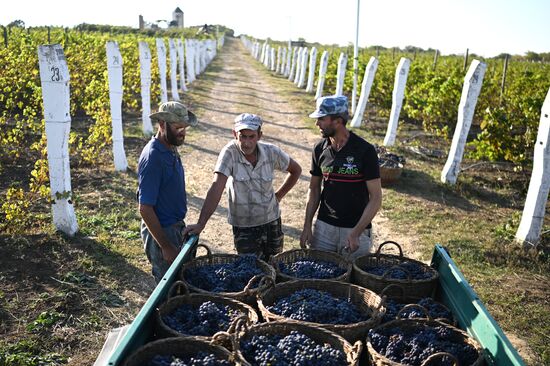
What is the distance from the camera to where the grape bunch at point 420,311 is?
306 centimetres

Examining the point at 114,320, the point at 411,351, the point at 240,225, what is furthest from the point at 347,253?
the point at 114,320

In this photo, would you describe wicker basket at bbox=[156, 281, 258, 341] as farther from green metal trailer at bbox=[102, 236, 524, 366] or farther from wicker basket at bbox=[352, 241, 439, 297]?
wicker basket at bbox=[352, 241, 439, 297]

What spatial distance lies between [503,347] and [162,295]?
1798 millimetres

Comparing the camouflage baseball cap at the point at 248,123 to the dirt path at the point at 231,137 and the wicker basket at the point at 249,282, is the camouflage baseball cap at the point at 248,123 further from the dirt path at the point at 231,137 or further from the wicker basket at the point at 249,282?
the dirt path at the point at 231,137

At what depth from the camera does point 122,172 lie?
9336 mm

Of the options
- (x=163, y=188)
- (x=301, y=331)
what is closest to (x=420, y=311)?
(x=301, y=331)

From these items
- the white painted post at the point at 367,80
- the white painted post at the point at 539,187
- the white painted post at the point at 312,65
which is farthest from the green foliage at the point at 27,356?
the white painted post at the point at 312,65

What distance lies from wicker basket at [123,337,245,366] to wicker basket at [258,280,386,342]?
430 millimetres

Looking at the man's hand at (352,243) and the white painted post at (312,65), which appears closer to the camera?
the man's hand at (352,243)

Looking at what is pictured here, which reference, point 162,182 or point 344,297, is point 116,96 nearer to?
point 162,182

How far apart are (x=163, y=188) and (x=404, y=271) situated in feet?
5.92

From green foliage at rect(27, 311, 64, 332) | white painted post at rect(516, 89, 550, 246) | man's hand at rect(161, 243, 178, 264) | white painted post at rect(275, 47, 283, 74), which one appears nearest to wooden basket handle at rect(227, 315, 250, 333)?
man's hand at rect(161, 243, 178, 264)

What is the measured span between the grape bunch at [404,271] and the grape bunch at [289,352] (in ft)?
3.43

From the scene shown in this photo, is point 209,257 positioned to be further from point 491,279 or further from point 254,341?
point 491,279
